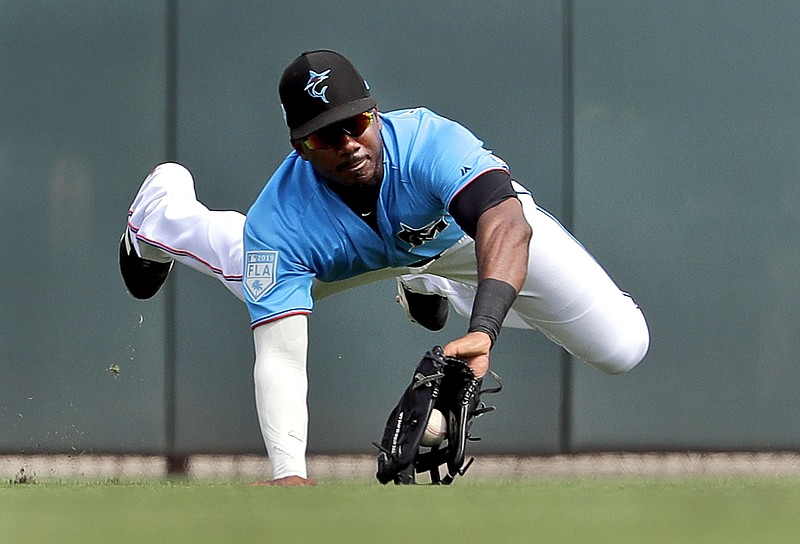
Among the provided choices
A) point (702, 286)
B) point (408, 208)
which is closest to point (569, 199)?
point (702, 286)

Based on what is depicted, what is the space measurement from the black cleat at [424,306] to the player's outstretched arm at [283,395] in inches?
57.4

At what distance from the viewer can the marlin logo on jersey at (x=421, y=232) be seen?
4279mm

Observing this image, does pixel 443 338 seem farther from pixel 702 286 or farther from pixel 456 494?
pixel 456 494

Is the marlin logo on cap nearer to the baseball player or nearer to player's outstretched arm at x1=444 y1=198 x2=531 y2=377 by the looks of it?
the baseball player

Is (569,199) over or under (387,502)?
over

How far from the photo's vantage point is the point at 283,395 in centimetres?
392

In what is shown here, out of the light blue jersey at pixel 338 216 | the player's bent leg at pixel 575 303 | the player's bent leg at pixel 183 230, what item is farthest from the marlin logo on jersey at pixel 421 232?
the player's bent leg at pixel 183 230

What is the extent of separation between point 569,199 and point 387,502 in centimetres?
361

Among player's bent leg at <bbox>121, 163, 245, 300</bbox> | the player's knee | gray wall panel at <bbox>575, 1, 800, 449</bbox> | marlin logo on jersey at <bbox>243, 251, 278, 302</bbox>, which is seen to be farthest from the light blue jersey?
gray wall panel at <bbox>575, 1, 800, 449</bbox>

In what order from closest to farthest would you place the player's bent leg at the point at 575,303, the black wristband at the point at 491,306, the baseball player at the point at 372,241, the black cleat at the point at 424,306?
1. the black wristband at the point at 491,306
2. the baseball player at the point at 372,241
3. the player's bent leg at the point at 575,303
4. the black cleat at the point at 424,306

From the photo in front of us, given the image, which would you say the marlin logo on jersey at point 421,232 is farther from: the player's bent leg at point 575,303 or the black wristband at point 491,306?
the black wristband at point 491,306

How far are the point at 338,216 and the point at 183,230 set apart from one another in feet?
3.29

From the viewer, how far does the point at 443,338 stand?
19.8 ft

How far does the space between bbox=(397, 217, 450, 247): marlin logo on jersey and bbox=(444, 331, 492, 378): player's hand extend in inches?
37.8
